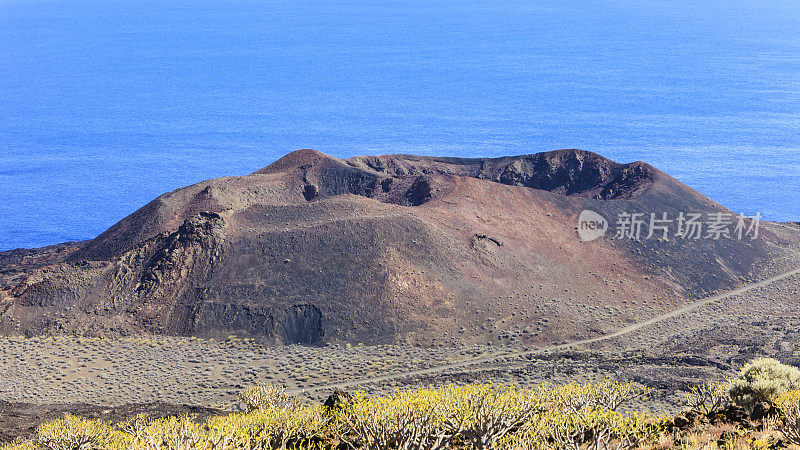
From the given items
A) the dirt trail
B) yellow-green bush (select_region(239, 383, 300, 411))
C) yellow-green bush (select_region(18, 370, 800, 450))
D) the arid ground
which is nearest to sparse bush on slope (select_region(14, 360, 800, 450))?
yellow-green bush (select_region(18, 370, 800, 450))

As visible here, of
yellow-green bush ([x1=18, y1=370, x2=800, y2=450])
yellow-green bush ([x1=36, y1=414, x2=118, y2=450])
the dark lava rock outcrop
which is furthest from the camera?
the dark lava rock outcrop

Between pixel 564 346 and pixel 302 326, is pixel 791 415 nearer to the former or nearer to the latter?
pixel 564 346

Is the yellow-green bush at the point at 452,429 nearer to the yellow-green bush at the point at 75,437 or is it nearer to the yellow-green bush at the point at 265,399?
the yellow-green bush at the point at 75,437

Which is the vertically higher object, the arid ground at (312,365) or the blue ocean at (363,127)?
the blue ocean at (363,127)

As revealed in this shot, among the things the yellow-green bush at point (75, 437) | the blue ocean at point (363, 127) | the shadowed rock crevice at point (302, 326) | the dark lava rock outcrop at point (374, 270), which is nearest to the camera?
the yellow-green bush at point (75, 437)

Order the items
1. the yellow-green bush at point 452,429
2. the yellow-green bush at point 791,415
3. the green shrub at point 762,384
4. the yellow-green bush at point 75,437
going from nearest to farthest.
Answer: the yellow-green bush at point 791,415
the yellow-green bush at point 452,429
the green shrub at point 762,384
the yellow-green bush at point 75,437

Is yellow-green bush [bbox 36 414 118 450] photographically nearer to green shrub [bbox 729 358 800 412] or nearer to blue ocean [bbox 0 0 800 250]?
green shrub [bbox 729 358 800 412]

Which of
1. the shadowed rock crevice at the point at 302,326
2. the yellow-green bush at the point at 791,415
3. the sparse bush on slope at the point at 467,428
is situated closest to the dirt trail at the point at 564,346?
the shadowed rock crevice at the point at 302,326
